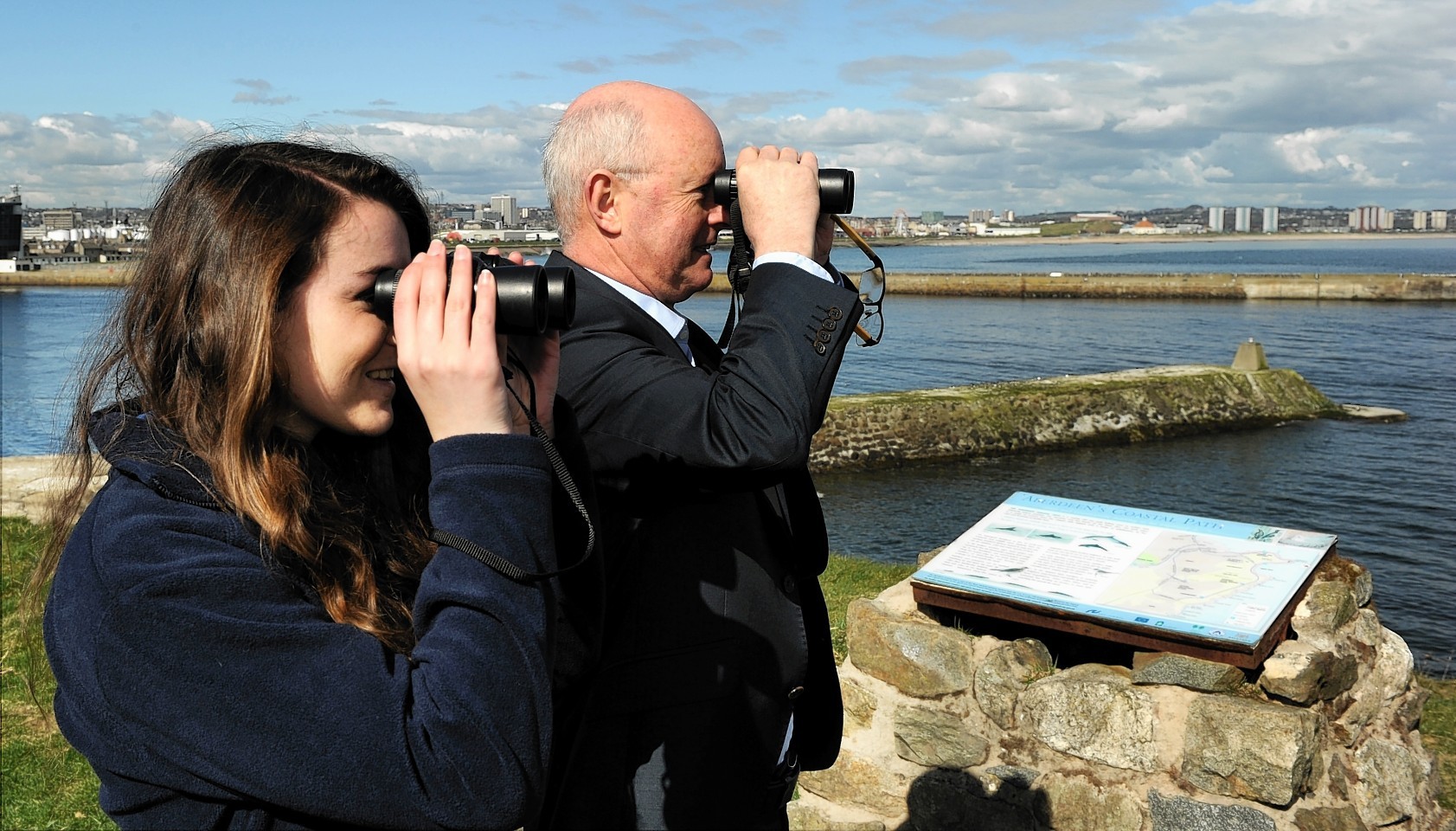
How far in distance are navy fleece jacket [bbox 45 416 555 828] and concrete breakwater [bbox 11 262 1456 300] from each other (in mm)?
50134

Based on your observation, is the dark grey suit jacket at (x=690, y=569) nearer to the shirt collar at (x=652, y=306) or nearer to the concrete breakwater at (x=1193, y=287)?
the shirt collar at (x=652, y=306)

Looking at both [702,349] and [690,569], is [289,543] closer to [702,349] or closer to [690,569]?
[690,569]

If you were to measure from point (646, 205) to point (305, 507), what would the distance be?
1.08 meters

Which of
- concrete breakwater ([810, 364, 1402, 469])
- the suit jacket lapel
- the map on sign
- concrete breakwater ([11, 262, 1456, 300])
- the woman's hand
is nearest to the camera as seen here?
the woman's hand

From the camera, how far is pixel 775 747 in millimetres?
2109

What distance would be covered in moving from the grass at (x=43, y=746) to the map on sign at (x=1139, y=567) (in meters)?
1.03

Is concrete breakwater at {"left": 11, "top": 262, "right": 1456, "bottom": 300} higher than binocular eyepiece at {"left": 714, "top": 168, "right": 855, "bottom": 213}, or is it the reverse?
binocular eyepiece at {"left": 714, "top": 168, "right": 855, "bottom": 213}

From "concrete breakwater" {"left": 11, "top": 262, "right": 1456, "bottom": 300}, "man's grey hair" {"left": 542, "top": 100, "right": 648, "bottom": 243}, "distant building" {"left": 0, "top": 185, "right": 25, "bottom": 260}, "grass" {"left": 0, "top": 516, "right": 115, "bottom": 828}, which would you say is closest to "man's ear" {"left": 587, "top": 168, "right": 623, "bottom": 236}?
"man's grey hair" {"left": 542, "top": 100, "right": 648, "bottom": 243}

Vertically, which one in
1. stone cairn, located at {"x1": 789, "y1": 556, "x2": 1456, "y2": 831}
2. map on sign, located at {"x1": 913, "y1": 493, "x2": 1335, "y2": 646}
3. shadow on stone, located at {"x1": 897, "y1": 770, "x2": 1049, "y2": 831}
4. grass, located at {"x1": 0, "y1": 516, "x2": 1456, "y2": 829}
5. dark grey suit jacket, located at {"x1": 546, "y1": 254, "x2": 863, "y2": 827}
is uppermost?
dark grey suit jacket, located at {"x1": 546, "y1": 254, "x2": 863, "y2": 827}

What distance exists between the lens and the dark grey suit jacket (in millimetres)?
1916

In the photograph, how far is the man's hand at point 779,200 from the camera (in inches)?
79.4

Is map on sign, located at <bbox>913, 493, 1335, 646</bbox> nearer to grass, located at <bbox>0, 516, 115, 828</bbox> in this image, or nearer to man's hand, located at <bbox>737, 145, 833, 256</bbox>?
man's hand, located at <bbox>737, 145, 833, 256</bbox>

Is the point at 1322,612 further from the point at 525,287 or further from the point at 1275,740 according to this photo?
the point at 525,287

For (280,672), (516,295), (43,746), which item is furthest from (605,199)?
(43,746)
